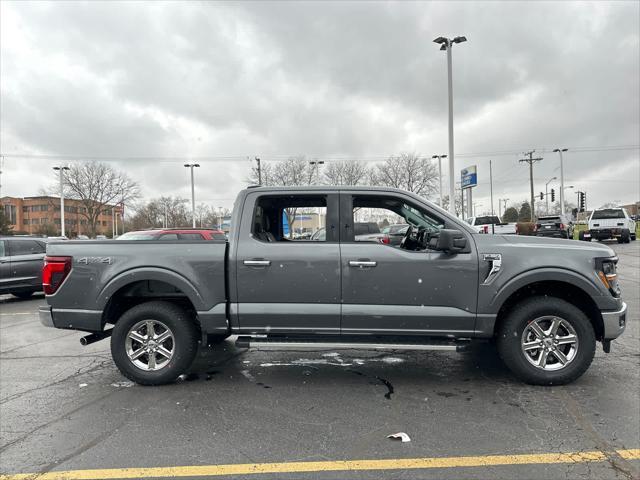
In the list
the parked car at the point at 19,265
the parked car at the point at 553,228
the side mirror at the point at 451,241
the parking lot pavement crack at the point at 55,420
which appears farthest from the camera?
the parked car at the point at 553,228

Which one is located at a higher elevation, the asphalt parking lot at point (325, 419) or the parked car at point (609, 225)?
the parked car at point (609, 225)

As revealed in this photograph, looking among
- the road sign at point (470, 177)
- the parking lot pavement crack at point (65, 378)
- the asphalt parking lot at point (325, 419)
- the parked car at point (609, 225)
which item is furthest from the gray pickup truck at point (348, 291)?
the parked car at point (609, 225)

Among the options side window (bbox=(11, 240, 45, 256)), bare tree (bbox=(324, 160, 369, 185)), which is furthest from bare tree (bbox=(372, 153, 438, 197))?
side window (bbox=(11, 240, 45, 256))

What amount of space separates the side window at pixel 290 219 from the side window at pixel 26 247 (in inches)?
361

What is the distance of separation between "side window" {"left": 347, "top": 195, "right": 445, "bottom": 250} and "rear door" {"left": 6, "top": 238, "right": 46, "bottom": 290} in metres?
9.78

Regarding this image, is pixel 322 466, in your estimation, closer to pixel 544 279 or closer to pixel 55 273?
pixel 544 279

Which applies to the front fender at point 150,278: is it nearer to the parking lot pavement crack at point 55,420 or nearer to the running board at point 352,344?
the running board at point 352,344

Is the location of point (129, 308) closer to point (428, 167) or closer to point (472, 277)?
point (472, 277)

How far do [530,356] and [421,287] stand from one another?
4.16 ft

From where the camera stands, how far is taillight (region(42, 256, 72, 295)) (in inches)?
174

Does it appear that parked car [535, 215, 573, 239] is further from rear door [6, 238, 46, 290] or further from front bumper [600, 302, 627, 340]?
rear door [6, 238, 46, 290]

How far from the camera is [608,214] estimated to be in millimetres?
23609

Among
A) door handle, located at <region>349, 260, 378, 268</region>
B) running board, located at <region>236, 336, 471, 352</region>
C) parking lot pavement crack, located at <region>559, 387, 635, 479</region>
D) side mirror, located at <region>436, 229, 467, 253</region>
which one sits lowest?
parking lot pavement crack, located at <region>559, 387, 635, 479</region>

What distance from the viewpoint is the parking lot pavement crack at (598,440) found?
2809 mm
